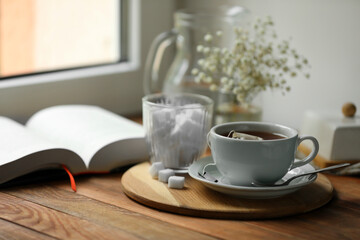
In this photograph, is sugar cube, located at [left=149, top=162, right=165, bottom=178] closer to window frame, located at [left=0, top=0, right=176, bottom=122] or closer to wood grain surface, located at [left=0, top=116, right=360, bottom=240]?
wood grain surface, located at [left=0, top=116, right=360, bottom=240]

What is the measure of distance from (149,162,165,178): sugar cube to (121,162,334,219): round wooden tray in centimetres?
1

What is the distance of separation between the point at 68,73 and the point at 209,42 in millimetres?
421

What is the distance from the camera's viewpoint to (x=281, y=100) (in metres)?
1.47

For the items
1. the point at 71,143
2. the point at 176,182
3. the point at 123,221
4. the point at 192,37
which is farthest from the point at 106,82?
the point at 123,221

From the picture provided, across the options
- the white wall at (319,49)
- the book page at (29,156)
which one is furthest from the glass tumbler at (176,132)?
the white wall at (319,49)

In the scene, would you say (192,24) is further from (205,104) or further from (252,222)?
(252,222)

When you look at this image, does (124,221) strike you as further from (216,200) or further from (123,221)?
(216,200)

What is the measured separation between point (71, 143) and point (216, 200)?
0.36 m

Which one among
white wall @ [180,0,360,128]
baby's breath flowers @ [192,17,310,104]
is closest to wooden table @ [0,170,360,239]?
baby's breath flowers @ [192,17,310,104]

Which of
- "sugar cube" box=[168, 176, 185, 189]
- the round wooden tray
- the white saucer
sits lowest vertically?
the round wooden tray

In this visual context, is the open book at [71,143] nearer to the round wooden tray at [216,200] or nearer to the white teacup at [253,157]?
→ the round wooden tray at [216,200]

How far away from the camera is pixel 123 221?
83 centimetres

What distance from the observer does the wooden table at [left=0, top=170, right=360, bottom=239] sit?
0.78m

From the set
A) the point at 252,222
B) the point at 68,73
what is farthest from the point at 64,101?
the point at 252,222
